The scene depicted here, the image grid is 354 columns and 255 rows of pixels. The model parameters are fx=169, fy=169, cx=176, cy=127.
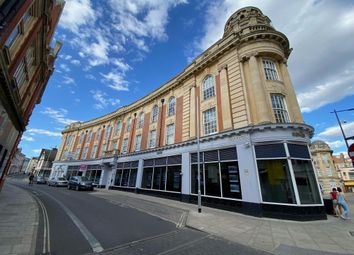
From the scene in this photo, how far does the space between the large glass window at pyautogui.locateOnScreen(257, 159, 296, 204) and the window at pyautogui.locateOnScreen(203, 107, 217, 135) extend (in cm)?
508

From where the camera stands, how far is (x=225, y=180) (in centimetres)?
1223

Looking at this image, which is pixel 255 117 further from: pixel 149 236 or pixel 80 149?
pixel 80 149

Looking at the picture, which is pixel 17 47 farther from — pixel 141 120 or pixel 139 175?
pixel 141 120

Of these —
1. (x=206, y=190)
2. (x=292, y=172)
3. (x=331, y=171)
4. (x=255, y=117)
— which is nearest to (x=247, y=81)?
(x=255, y=117)

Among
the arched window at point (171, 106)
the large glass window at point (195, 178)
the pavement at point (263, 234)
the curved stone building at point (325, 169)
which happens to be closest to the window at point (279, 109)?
the pavement at point (263, 234)

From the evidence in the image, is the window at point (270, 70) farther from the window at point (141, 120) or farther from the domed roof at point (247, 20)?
the window at point (141, 120)

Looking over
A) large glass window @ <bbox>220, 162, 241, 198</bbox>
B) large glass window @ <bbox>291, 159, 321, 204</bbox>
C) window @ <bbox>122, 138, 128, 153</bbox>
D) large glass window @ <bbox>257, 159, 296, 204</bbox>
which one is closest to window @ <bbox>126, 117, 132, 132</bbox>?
window @ <bbox>122, 138, 128, 153</bbox>

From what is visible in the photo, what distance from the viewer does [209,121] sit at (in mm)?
15336

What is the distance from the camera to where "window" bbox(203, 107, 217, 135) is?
1483cm

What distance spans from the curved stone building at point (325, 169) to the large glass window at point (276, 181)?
40881mm

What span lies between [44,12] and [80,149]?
29.5m

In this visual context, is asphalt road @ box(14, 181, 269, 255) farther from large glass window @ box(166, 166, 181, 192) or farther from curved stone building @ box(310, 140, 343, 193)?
curved stone building @ box(310, 140, 343, 193)

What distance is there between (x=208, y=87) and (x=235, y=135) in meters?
6.31

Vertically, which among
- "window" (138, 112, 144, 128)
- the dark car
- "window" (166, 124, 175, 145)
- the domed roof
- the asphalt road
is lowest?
the asphalt road
